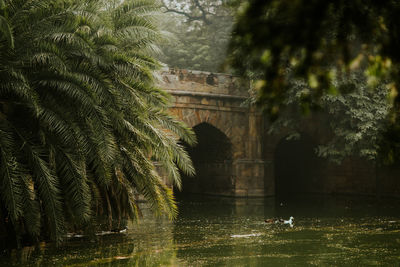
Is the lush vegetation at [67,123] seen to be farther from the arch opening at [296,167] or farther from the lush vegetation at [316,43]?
the arch opening at [296,167]

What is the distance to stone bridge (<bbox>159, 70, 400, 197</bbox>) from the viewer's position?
17.0m

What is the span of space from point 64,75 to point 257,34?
554 centimetres

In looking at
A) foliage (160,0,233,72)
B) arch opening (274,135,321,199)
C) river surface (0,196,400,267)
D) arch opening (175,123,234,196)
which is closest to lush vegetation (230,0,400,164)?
river surface (0,196,400,267)

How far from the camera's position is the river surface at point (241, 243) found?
664 cm

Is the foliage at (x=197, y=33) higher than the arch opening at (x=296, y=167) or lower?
higher

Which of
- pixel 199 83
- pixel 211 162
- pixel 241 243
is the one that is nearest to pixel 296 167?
pixel 211 162

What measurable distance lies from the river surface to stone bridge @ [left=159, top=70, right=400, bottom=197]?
4.78 metres

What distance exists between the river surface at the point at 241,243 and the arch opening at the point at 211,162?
553cm

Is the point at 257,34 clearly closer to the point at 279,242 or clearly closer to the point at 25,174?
the point at 25,174

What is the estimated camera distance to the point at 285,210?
44.7 feet

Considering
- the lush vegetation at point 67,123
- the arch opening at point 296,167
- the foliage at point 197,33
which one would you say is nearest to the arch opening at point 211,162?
the arch opening at point 296,167

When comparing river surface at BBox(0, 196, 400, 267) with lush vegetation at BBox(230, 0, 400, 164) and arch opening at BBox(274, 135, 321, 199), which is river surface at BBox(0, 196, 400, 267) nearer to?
lush vegetation at BBox(230, 0, 400, 164)

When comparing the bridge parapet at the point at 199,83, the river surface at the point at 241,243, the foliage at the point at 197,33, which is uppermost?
the foliage at the point at 197,33

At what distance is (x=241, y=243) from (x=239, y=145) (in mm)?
10079
